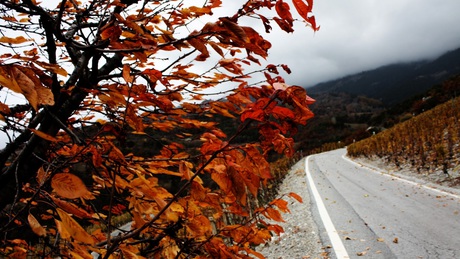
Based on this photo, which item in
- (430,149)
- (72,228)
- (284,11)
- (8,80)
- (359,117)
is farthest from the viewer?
(359,117)

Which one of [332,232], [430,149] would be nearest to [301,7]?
[332,232]

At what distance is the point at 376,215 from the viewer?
16.8ft

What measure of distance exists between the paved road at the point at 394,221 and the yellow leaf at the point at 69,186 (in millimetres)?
3601

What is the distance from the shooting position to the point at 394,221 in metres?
4.63

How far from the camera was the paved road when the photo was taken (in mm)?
3497

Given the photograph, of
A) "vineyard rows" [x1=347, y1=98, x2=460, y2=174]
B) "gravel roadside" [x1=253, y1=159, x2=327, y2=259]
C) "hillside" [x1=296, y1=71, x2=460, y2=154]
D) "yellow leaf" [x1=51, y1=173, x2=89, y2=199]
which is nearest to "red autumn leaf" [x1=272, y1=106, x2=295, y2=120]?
"yellow leaf" [x1=51, y1=173, x2=89, y2=199]

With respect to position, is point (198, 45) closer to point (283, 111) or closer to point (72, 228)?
point (283, 111)

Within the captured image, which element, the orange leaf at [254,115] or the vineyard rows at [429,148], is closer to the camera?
the orange leaf at [254,115]

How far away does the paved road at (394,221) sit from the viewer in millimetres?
3497

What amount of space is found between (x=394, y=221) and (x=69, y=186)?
5.30m

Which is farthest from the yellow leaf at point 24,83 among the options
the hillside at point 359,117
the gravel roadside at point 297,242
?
the hillside at point 359,117

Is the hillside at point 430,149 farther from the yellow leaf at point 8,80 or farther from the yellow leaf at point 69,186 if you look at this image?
the yellow leaf at point 8,80

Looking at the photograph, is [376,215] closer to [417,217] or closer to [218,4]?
[417,217]

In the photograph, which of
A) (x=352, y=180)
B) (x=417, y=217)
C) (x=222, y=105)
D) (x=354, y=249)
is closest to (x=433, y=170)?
(x=352, y=180)
